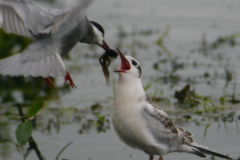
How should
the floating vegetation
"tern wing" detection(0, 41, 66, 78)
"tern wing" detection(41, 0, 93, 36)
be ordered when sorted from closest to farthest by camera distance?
"tern wing" detection(41, 0, 93, 36), "tern wing" detection(0, 41, 66, 78), the floating vegetation

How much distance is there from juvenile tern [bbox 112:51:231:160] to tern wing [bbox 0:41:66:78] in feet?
2.31

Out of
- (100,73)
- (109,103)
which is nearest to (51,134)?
(109,103)

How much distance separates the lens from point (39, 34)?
5430mm

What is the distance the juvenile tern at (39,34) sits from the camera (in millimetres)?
5164

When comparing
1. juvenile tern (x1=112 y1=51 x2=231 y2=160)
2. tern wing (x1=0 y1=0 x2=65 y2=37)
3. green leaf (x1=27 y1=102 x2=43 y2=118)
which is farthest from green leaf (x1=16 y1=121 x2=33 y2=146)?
tern wing (x1=0 y1=0 x2=65 y2=37)

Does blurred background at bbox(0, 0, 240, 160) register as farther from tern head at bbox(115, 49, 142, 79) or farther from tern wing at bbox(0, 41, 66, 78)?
tern wing at bbox(0, 41, 66, 78)

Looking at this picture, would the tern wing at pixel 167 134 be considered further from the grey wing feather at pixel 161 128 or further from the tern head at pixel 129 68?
the tern head at pixel 129 68

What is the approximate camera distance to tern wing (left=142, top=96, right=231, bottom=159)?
530 centimetres

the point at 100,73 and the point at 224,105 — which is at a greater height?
the point at 224,105

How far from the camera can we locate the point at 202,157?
5.44 m

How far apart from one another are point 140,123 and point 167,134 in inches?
17.6

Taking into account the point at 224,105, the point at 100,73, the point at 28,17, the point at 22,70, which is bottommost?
the point at 100,73

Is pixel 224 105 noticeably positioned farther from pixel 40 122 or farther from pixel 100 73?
pixel 100 73

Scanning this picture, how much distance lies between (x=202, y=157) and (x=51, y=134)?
2.33 meters
